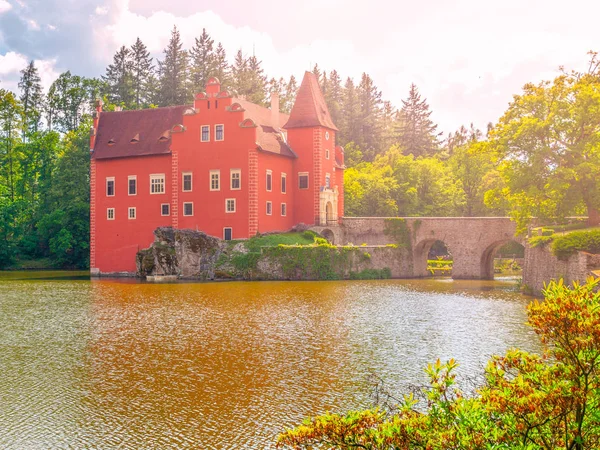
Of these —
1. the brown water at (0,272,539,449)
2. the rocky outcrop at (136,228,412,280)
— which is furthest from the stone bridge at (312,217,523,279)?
the brown water at (0,272,539,449)

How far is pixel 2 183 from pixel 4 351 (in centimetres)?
5371

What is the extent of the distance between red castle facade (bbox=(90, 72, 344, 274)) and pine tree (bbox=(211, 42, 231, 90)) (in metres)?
Result: 22.1

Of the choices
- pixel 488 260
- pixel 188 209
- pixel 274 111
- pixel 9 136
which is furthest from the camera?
pixel 9 136

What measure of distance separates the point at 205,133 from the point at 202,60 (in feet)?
95.8

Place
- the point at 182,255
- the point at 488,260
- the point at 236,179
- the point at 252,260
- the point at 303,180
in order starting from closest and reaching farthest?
the point at 252,260, the point at 182,255, the point at 236,179, the point at 488,260, the point at 303,180

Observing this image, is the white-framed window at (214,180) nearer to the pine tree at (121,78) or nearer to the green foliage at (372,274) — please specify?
the green foliage at (372,274)

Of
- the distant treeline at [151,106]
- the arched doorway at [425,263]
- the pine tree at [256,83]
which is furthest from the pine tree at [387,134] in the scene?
the arched doorway at [425,263]

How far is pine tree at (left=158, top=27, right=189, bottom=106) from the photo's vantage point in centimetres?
7075

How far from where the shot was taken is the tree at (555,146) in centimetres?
3219

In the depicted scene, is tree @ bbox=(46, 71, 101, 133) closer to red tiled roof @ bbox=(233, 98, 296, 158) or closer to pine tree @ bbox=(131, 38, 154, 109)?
pine tree @ bbox=(131, 38, 154, 109)

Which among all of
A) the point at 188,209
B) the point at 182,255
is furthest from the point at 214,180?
the point at 182,255

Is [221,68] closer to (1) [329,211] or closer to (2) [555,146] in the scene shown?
(1) [329,211]

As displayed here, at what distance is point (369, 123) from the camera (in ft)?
269

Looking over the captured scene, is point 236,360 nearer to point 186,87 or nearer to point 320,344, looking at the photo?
point 320,344
